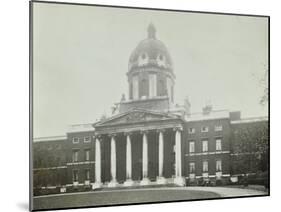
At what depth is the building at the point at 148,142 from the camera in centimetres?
446

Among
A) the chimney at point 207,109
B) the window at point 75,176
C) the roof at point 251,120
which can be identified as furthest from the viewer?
the roof at point 251,120

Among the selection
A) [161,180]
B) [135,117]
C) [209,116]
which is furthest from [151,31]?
[161,180]

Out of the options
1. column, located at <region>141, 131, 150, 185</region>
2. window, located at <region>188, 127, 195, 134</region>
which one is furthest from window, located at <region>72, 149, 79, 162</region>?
window, located at <region>188, 127, 195, 134</region>

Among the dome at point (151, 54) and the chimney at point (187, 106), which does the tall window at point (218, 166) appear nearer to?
the chimney at point (187, 106)

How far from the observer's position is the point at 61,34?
4379 mm

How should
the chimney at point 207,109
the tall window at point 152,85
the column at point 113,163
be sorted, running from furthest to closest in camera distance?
the chimney at point 207,109 → the tall window at point 152,85 → the column at point 113,163

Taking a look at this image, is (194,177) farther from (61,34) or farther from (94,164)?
(61,34)

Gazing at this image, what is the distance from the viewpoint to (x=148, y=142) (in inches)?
183

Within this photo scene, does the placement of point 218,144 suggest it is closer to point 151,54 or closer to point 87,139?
point 151,54

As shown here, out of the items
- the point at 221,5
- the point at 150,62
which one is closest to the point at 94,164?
the point at 150,62

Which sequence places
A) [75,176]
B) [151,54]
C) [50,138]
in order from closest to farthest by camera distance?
[50,138], [75,176], [151,54]

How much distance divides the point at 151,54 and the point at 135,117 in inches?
20.9

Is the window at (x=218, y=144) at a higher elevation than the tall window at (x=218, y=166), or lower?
higher

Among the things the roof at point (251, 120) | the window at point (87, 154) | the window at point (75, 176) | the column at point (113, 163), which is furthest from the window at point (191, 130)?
the window at point (75, 176)
